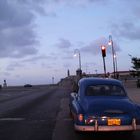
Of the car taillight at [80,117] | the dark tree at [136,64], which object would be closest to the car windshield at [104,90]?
the car taillight at [80,117]

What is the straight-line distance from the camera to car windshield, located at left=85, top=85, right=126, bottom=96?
1355cm

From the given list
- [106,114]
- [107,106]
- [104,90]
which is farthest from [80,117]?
[104,90]

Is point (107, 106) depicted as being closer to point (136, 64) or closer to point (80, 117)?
point (80, 117)

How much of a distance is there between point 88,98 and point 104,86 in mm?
1011

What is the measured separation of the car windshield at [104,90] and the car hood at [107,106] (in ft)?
2.68

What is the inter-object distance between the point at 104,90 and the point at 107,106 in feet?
5.41

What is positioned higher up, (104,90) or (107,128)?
(104,90)

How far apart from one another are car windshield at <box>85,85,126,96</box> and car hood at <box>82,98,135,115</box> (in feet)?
2.68

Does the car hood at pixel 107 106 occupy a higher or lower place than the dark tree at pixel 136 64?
lower

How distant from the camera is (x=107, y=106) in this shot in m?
12.1

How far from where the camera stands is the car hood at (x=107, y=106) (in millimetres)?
11820

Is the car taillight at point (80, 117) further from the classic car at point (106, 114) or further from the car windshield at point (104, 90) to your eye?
the car windshield at point (104, 90)

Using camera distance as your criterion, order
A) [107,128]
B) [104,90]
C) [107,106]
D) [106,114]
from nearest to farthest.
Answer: [107,128]
[106,114]
[107,106]
[104,90]

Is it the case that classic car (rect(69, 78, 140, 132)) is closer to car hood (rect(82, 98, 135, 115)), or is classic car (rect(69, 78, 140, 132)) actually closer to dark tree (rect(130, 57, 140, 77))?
car hood (rect(82, 98, 135, 115))
